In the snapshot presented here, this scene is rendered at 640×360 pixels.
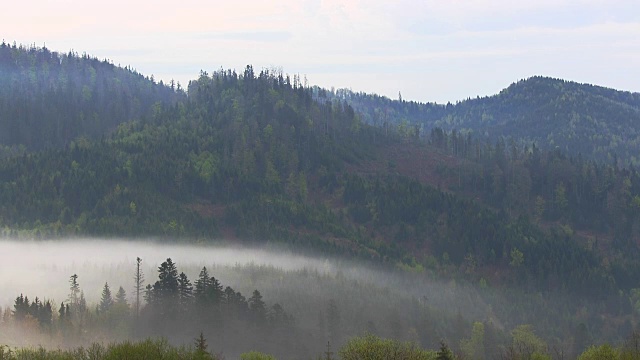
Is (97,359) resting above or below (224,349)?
above

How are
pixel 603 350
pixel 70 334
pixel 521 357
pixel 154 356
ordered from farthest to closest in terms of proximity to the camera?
1. pixel 70 334
2. pixel 521 357
3. pixel 603 350
4. pixel 154 356

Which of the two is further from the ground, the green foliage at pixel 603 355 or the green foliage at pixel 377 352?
the green foliage at pixel 377 352

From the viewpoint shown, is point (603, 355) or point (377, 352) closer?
point (377, 352)

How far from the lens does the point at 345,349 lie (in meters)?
120

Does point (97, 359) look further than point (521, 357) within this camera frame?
No

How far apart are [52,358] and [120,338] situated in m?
81.6

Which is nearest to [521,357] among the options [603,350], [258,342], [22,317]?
[603,350]

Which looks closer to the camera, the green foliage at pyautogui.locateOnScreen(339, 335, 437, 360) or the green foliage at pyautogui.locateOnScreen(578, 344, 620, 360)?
the green foliage at pyautogui.locateOnScreen(339, 335, 437, 360)

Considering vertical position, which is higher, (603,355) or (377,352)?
(377,352)

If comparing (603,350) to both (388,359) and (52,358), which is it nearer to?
(388,359)

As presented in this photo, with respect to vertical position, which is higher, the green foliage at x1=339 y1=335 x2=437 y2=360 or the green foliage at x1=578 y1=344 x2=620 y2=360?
the green foliage at x1=339 y1=335 x2=437 y2=360

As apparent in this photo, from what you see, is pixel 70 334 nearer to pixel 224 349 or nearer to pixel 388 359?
pixel 224 349

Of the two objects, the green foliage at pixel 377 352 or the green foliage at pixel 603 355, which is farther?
the green foliage at pixel 603 355

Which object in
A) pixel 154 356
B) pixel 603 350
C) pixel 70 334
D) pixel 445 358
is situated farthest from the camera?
pixel 70 334
